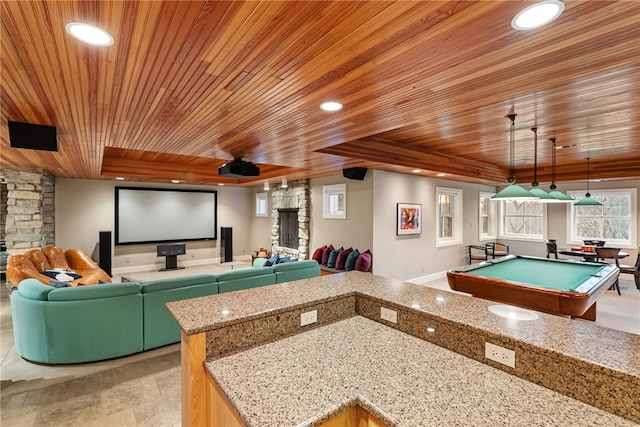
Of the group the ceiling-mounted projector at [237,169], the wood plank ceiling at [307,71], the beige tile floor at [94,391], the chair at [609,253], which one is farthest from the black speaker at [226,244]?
the chair at [609,253]

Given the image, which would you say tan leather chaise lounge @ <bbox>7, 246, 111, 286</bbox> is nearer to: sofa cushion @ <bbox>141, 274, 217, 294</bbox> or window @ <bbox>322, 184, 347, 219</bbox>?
sofa cushion @ <bbox>141, 274, 217, 294</bbox>

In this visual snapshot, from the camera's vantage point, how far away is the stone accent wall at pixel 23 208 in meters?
5.18

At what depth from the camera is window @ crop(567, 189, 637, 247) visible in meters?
6.92

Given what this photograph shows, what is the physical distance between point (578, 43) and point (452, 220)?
6352mm

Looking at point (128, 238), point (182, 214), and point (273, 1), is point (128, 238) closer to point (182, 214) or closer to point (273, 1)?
point (182, 214)

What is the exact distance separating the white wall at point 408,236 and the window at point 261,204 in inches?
171

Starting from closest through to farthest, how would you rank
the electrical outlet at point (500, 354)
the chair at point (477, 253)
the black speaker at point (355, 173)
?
the electrical outlet at point (500, 354) < the black speaker at point (355, 173) < the chair at point (477, 253)

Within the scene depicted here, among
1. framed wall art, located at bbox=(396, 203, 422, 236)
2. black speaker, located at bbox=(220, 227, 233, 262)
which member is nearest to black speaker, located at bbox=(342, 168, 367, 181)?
framed wall art, located at bbox=(396, 203, 422, 236)

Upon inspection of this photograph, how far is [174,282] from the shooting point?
3.47 m

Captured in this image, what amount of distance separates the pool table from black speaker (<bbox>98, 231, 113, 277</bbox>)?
7303mm

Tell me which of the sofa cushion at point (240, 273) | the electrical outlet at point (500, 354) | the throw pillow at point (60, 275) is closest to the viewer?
the electrical outlet at point (500, 354)

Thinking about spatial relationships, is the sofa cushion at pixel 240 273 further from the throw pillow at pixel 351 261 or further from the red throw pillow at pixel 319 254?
the red throw pillow at pixel 319 254

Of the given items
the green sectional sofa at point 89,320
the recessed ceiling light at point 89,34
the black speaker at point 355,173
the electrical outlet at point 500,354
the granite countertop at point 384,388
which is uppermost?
the recessed ceiling light at point 89,34

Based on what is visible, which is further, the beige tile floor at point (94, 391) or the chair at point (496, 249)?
the chair at point (496, 249)
